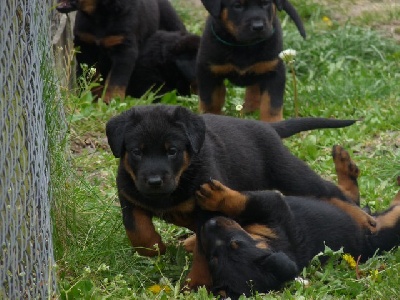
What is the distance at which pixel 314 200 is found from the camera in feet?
16.2

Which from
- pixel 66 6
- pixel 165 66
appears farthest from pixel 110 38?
pixel 165 66

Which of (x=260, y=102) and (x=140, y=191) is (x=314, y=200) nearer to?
(x=140, y=191)

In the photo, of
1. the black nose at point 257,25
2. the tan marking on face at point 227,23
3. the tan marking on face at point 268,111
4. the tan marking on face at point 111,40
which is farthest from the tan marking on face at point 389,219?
the tan marking on face at point 111,40

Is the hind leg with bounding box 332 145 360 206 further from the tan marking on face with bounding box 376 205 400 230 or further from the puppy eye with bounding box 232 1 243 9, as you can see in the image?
the puppy eye with bounding box 232 1 243 9

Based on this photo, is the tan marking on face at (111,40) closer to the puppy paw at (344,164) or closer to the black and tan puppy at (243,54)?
the black and tan puppy at (243,54)

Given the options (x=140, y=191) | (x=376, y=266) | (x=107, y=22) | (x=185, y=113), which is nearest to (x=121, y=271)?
(x=140, y=191)

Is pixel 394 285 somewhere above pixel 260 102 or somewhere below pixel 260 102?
above

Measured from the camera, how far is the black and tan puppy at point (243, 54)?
23.0 ft

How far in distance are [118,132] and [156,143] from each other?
0.63 ft

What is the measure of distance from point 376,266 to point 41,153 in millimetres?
1722

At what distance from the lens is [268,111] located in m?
7.08

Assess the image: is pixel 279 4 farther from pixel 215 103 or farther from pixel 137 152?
pixel 137 152

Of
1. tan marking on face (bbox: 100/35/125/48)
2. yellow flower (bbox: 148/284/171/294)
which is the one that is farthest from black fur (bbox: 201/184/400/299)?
tan marking on face (bbox: 100/35/125/48)

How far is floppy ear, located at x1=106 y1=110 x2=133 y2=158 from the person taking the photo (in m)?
4.33
